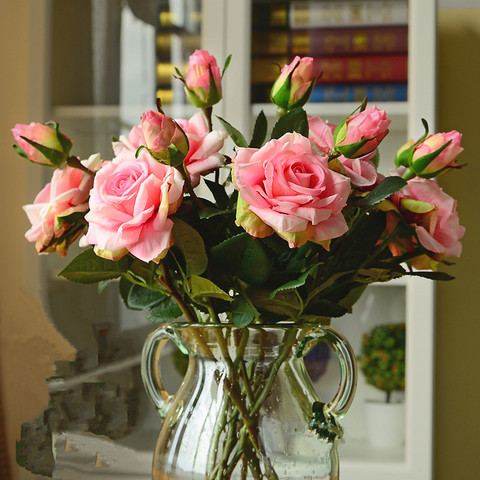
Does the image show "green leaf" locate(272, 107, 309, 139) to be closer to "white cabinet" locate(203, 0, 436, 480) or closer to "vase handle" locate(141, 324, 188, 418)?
"vase handle" locate(141, 324, 188, 418)

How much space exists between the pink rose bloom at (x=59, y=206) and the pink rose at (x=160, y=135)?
0.12m

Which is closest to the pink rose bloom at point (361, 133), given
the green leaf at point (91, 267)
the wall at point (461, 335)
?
the green leaf at point (91, 267)

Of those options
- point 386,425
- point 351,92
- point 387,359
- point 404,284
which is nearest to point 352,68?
point 351,92

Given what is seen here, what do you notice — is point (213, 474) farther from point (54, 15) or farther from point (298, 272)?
point (54, 15)

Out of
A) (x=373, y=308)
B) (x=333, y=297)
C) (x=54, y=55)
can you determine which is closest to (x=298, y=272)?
(x=333, y=297)

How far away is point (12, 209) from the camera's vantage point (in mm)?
1561

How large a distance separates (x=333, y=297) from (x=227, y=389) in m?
0.13

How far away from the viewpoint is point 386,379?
57.1 inches

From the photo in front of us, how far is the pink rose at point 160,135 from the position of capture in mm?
551

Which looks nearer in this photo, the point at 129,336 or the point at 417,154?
the point at 417,154

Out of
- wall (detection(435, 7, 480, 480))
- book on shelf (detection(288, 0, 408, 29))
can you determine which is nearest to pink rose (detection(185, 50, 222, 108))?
book on shelf (detection(288, 0, 408, 29))

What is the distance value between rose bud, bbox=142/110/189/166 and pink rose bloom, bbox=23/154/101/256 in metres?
0.12

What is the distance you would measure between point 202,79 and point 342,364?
31cm

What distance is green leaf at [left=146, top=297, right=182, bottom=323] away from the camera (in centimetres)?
70
